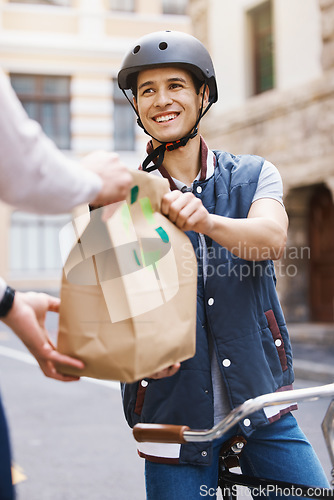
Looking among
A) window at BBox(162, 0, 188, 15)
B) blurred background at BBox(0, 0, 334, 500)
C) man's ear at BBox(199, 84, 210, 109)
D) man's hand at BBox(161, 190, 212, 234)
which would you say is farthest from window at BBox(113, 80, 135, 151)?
man's hand at BBox(161, 190, 212, 234)

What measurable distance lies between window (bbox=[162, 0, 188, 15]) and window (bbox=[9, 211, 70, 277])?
25.2ft

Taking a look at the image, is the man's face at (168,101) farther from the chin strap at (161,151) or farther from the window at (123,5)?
the window at (123,5)

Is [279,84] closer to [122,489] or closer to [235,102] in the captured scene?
[235,102]

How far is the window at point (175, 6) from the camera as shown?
20.9m

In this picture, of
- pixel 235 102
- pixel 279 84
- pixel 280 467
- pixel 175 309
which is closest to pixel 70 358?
pixel 175 309

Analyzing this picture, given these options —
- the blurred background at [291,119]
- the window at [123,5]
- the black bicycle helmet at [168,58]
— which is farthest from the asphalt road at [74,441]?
the window at [123,5]

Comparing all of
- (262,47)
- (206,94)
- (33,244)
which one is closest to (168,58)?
(206,94)

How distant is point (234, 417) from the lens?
5.10ft

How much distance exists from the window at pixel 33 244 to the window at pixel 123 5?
7076 mm

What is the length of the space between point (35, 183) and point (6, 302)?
1.21 feet

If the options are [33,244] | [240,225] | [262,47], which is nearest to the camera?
[240,225]

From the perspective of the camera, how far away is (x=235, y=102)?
1148 cm

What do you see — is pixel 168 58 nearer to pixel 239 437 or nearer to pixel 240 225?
pixel 240 225

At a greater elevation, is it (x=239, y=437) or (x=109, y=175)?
(x=109, y=175)
